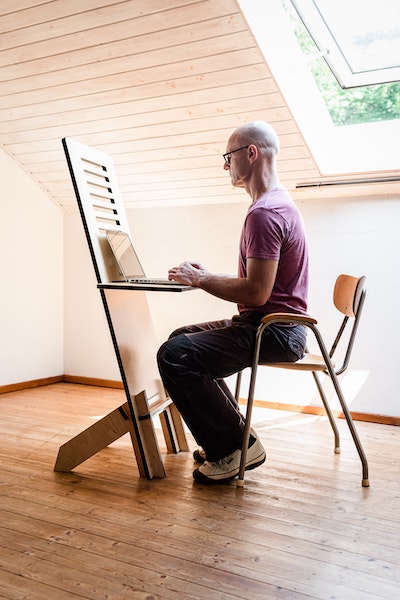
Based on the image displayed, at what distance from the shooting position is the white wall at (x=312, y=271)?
3.22 metres

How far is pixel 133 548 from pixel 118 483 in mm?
571

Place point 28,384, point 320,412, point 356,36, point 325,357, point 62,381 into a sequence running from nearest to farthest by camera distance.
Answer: point 325,357
point 356,36
point 320,412
point 28,384
point 62,381

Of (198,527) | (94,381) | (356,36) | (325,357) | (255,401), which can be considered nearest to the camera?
(198,527)

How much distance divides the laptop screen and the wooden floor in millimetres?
779

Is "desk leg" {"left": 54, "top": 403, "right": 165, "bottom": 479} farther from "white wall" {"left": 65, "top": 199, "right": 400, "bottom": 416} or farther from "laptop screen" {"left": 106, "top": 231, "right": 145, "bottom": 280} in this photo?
"white wall" {"left": 65, "top": 199, "right": 400, "bottom": 416}

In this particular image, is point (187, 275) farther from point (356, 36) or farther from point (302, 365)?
point (356, 36)

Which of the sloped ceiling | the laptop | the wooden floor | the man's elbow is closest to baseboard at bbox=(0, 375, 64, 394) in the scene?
the wooden floor

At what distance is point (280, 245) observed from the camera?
2201 mm

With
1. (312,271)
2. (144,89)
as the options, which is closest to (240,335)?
(312,271)

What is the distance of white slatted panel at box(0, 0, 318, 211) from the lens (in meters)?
2.61

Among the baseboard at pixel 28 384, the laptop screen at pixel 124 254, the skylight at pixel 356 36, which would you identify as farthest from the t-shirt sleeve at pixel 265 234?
the baseboard at pixel 28 384

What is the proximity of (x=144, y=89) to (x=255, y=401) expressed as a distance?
181 centimetres

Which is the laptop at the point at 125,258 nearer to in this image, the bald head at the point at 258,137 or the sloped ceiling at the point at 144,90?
the bald head at the point at 258,137

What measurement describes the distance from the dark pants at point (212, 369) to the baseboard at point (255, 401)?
3.84 ft
